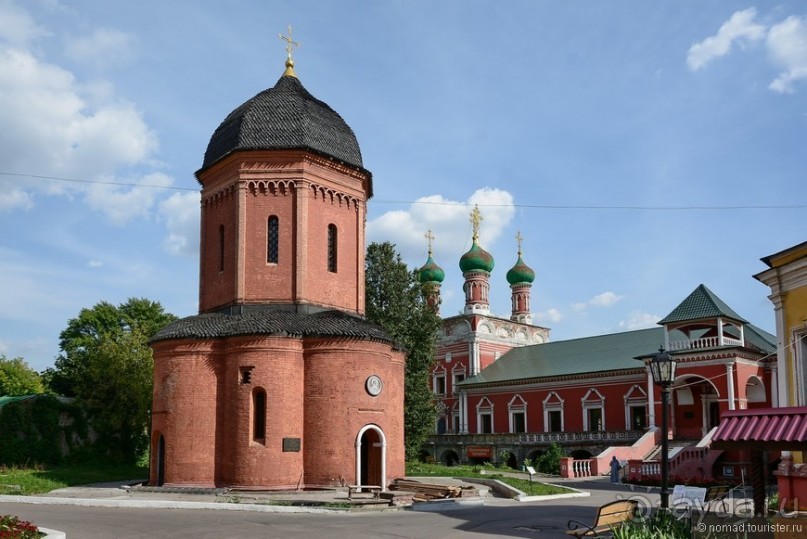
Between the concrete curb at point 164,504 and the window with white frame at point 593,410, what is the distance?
88.9 feet

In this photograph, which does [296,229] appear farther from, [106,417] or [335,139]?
[106,417]

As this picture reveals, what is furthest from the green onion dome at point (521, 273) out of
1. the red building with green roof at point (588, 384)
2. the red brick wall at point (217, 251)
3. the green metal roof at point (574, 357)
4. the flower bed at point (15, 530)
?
the flower bed at point (15, 530)

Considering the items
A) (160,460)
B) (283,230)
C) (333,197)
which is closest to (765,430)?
(283,230)

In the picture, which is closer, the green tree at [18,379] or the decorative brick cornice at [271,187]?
the decorative brick cornice at [271,187]

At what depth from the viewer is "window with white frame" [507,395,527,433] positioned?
150 ft

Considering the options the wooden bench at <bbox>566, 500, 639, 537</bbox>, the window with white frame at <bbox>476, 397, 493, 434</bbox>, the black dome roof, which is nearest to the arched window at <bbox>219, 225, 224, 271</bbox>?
the black dome roof

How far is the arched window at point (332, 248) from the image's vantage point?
82.4ft

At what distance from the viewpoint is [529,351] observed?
50.2 meters

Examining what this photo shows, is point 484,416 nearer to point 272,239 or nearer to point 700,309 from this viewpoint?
point 700,309

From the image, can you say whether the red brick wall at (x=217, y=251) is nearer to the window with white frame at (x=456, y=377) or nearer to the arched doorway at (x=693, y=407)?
the arched doorway at (x=693, y=407)

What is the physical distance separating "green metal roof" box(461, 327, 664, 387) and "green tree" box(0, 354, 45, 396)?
2779 cm

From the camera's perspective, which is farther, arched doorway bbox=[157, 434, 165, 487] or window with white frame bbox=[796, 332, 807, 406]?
arched doorway bbox=[157, 434, 165, 487]

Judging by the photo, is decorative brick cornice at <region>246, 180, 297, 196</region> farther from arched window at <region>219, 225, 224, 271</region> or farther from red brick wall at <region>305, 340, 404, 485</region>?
red brick wall at <region>305, 340, 404, 485</region>

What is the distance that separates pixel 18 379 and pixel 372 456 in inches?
1406
